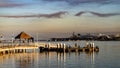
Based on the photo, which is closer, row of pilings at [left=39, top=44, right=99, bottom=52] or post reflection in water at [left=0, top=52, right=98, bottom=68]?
post reflection in water at [left=0, top=52, right=98, bottom=68]

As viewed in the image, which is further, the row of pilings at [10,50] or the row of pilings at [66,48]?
the row of pilings at [66,48]

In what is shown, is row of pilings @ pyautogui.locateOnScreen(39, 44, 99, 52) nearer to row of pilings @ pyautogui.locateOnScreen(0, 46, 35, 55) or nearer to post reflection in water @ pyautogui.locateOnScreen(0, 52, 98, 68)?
row of pilings @ pyautogui.locateOnScreen(0, 46, 35, 55)

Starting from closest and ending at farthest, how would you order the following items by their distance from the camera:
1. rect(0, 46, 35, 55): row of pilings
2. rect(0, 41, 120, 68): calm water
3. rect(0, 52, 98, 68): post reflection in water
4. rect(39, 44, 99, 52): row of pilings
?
rect(0, 41, 120, 68): calm water, rect(0, 52, 98, 68): post reflection in water, rect(0, 46, 35, 55): row of pilings, rect(39, 44, 99, 52): row of pilings

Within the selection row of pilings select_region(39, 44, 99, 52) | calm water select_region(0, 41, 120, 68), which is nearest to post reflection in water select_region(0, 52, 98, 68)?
calm water select_region(0, 41, 120, 68)

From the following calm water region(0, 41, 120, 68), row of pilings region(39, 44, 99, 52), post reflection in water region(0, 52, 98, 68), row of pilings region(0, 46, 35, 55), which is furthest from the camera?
row of pilings region(39, 44, 99, 52)

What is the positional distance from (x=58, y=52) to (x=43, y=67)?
3307 centimetres

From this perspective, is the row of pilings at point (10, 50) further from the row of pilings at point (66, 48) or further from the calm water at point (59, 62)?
the row of pilings at point (66, 48)

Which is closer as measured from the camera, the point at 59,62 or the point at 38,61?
the point at 59,62

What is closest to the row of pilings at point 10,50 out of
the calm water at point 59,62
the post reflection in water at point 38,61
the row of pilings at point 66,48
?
the calm water at point 59,62

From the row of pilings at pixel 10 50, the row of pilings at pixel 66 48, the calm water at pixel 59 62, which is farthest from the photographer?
the row of pilings at pixel 66 48

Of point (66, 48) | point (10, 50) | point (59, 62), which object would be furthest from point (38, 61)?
point (66, 48)

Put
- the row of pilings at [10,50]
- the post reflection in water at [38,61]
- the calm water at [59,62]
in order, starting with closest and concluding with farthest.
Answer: the calm water at [59,62]
the post reflection in water at [38,61]
the row of pilings at [10,50]

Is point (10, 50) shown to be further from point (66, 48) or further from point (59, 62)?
point (59, 62)

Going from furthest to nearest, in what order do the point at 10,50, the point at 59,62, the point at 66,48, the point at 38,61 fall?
the point at 66,48
the point at 10,50
the point at 38,61
the point at 59,62
